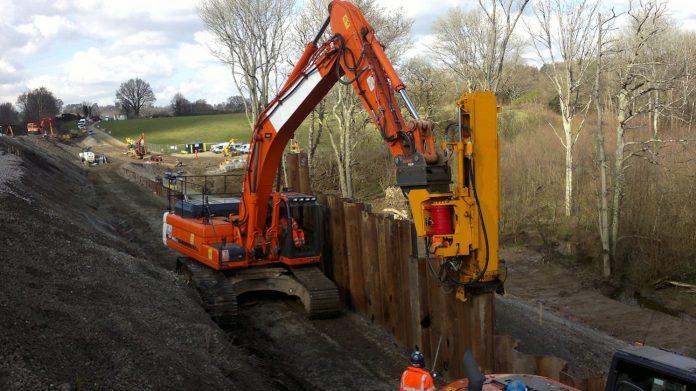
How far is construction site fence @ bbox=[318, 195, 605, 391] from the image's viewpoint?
910 centimetres

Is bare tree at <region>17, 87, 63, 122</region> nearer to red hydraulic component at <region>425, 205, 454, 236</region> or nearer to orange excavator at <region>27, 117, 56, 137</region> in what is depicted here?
orange excavator at <region>27, 117, 56, 137</region>

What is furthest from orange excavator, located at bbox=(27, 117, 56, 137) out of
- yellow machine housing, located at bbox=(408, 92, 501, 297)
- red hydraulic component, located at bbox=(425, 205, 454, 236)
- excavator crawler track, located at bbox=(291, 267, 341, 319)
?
yellow machine housing, located at bbox=(408, 92, 501, 297)

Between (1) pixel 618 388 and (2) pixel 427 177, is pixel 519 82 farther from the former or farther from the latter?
(1) pixel 618 388

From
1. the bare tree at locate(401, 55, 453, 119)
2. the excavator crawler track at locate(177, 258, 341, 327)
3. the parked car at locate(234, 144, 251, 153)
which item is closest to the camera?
the excavator crawler track at locate(177, 258, 341, 327)

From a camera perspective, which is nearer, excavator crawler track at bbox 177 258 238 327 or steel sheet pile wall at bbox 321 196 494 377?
steel sheet pile wall at bbox 321 196 494 377

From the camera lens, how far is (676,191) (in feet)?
68.1

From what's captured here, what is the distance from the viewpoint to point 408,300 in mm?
11703

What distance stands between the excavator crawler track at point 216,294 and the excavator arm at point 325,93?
3.43ft

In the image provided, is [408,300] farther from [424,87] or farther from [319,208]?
[424,87]

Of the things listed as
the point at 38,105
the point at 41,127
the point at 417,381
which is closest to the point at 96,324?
the point at 417,381

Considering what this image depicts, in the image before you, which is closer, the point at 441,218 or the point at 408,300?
the point at 441,218

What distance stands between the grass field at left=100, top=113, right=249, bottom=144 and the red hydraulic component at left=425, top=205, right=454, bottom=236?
7299 cm

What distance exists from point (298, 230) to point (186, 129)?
86.6m

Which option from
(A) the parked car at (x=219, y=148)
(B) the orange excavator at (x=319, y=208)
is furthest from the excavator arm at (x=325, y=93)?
(A) the parked car at (x=219, y=148)
